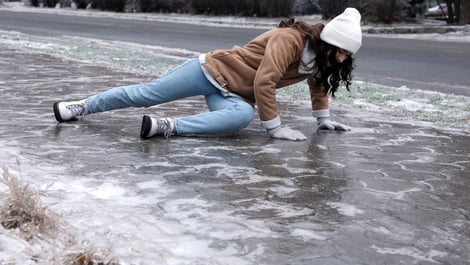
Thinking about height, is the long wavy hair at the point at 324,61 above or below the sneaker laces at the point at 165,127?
above

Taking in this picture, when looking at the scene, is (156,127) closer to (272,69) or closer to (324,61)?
(272,69)

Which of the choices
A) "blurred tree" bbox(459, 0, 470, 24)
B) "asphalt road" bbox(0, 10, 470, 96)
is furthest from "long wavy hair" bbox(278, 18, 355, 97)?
"blurred tree" bbox(459, 0, 470, 24)

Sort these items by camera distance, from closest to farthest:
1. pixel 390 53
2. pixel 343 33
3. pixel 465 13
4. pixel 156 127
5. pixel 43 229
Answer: pixel 43 229 < pixel 343 33 < pixel 156 127 < pixel 390 53 < pixel 465 13

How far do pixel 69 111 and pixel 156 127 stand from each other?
0.89 meters

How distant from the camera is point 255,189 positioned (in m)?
3.67

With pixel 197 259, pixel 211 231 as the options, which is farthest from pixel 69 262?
pixel 211 231

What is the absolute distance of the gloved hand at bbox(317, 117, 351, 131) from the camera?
5.46 metres

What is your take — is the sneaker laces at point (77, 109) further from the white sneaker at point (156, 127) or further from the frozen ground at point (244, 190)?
the white sneaker at point (156, 127)

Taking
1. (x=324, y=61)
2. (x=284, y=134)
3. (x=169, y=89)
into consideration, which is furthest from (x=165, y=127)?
(x=324, y=61)

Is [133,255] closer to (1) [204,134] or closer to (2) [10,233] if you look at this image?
(2) [10,233]

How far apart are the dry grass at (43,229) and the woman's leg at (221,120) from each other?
2.09 m

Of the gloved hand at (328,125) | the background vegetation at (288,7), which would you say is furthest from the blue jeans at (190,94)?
the background vegetation at (288,7)

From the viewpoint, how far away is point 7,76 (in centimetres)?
825

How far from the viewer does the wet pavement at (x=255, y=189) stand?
9.34ft
